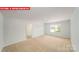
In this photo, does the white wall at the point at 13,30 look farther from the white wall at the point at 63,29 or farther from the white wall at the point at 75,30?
the white wall at the point at 75,30

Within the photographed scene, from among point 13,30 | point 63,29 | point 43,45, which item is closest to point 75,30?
point 63,29

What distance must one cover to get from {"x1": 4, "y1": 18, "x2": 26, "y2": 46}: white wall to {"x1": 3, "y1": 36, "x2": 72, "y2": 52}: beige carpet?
2.1 inches

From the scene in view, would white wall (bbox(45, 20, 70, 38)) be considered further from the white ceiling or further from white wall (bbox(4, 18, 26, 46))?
white wall (bbox(4, 18, 26, 46))

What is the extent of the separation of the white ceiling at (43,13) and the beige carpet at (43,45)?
213 mm

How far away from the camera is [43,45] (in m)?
1.18

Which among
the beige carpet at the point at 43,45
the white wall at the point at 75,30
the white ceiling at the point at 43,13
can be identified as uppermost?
the white ceiling at the point at 43,13

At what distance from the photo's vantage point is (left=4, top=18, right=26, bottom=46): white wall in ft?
3.80

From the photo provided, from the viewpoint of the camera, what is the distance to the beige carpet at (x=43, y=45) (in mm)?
1149

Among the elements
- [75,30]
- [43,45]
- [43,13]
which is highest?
[43,13]

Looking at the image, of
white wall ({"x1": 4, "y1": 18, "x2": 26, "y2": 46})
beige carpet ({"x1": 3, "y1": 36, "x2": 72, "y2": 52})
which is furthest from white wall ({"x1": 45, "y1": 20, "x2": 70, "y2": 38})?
white wall ({"x1": 4, "y1": 18, "x2": 26, "y2": 46})

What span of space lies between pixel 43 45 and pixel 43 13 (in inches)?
12.5

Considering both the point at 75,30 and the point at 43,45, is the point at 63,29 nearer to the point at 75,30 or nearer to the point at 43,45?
the point at 75,30

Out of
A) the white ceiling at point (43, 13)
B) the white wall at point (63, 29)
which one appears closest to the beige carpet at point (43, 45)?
the white wall at point (63, 29)
